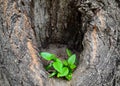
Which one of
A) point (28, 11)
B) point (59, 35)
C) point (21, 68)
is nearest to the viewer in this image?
point (21, 68)

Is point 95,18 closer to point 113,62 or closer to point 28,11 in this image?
point 113,62

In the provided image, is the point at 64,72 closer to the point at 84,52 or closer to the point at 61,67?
the point at 61,67

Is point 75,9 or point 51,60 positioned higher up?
point 75,9

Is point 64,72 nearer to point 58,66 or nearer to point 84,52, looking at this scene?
point 58,66

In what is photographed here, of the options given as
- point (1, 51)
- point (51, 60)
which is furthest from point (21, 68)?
point (51, 60)

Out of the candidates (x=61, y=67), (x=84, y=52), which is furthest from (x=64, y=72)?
(x=84, y=52)

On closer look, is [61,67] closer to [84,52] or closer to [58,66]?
[58,66]

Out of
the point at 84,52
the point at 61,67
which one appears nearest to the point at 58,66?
the point at 61,67

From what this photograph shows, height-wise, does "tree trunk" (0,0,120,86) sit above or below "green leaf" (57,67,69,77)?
above

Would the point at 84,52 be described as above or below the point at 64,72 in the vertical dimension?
above

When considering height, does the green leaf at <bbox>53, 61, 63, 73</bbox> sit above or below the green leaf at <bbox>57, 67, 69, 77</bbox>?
above

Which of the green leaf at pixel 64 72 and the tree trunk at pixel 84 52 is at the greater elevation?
the tree trunk at pixel 84 52
